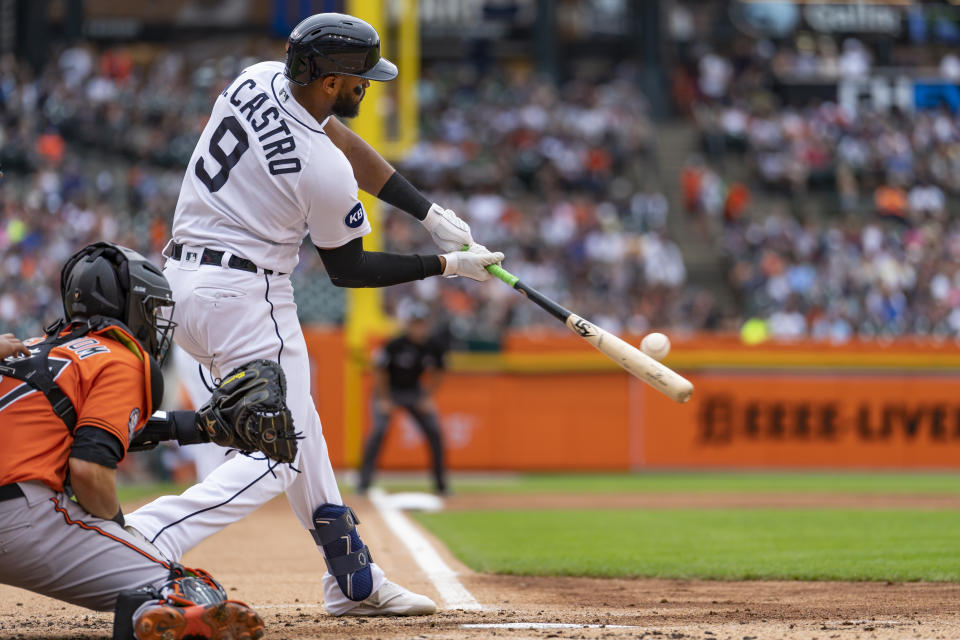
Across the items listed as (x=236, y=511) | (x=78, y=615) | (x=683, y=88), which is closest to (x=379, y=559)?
(x=78, y=615)

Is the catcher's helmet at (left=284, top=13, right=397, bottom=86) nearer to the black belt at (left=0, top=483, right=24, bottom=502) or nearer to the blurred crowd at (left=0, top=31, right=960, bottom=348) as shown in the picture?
the black belt at (left=0, top=483, right=24, bottom=502)

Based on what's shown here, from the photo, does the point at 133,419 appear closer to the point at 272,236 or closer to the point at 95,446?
the point at 95,446

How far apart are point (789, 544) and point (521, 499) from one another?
4.55 meters

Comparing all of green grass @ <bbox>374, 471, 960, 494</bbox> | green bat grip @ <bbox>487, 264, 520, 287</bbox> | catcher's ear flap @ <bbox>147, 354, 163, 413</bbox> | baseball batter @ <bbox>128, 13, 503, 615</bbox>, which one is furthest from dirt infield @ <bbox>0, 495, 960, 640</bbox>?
green grass @ <bbox>374, 471, 960, 494</bbox>

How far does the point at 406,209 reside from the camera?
5.30 m

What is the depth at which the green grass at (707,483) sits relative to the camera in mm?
13422

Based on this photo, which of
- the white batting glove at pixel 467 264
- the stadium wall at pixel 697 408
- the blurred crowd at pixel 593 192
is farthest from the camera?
the blurred crowd at pixel 593 192

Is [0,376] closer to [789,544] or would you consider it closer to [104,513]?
A: [104,513]

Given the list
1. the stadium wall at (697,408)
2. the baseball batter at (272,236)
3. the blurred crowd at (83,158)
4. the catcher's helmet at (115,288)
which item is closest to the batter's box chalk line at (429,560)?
the baseball batter at (272,236)

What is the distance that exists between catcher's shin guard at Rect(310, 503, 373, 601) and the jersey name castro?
0.98 metres

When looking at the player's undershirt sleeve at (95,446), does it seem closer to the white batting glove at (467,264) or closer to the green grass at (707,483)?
the white batting glove at (467,264)

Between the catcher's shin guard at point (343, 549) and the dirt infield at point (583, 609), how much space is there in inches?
6.0

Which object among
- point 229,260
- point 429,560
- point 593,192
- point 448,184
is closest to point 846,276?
point 593,192

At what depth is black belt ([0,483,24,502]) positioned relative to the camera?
3.80m
